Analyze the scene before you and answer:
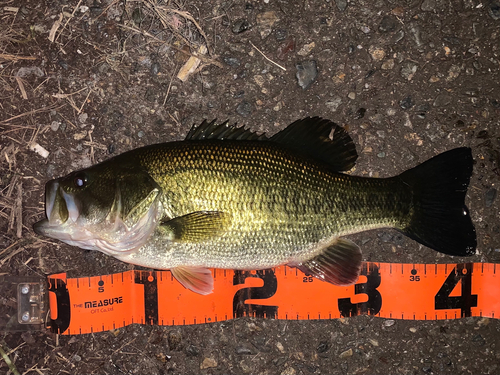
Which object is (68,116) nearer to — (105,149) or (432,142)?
(105,149)

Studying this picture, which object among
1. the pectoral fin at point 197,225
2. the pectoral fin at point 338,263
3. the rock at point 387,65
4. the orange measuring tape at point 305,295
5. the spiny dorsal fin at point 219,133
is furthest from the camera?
the rock at point 387,65

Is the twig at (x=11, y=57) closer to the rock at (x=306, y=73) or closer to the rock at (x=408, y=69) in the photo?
the rock at (x=306, y=73)

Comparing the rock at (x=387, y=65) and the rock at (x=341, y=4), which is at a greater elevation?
the rock at (x=341, y=4)

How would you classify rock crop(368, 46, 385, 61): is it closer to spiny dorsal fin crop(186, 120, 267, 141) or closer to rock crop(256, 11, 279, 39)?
rock crop(256, 11, 279, 39)

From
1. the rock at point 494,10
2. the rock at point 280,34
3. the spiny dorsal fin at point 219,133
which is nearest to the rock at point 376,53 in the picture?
the rock at point 280,34

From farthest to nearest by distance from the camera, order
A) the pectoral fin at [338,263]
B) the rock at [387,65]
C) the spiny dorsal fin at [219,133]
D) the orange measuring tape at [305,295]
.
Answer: the rock at [387,65], the orange measuring tape at [305,295], the pectoral fin at [338,263], the spiny dorsal fin at [219,133]
